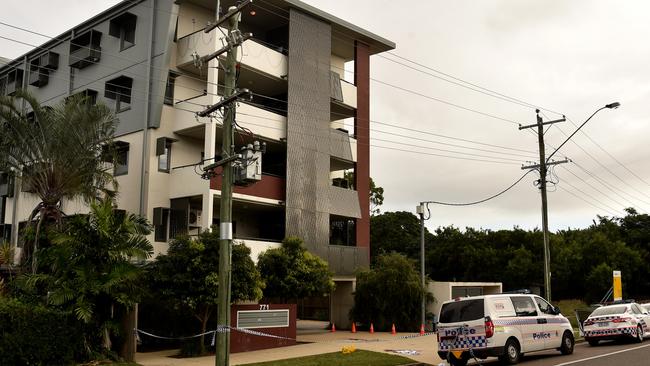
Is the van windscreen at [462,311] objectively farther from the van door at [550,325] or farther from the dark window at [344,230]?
the dark window at [344,230]

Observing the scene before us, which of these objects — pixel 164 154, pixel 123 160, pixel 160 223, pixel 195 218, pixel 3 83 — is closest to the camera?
pixel 160 223

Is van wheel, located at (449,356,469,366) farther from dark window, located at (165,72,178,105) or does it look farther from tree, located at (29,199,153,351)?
dark window, located at (165,72,178,105)

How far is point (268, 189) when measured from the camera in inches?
1098

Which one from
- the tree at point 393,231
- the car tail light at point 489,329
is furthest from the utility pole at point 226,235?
the tree at point 393,231

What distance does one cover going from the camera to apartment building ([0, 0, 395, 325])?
26906mm

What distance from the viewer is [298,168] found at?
95.3 feet

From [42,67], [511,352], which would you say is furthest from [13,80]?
[511,352]

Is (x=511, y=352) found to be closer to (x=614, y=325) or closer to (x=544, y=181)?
(x=614, y=325)

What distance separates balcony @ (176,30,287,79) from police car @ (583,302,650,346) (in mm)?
16910

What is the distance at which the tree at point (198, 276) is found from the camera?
19750 millimetres

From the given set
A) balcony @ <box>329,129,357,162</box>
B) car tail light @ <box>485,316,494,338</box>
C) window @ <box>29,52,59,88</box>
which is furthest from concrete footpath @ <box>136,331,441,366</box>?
window @ <box>29,52,59,88</box>

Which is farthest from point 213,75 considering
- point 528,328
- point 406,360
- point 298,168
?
point 528,328

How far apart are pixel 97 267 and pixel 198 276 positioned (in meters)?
3.40

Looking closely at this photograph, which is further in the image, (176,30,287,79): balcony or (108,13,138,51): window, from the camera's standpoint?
(108,13,138,51): window
